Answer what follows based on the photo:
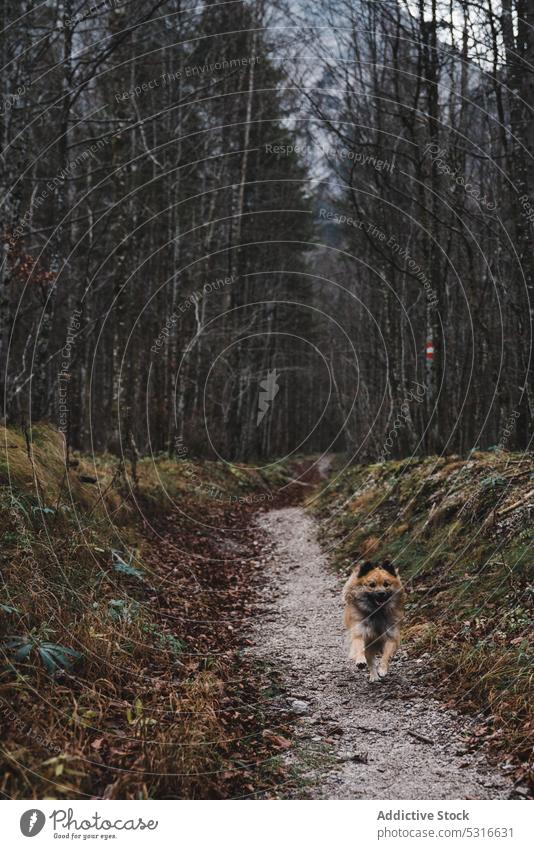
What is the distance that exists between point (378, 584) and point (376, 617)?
31 cm

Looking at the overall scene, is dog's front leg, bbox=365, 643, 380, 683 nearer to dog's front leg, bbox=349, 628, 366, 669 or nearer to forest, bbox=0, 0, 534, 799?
dog's front leg, bbox=349, 628, 366, 669

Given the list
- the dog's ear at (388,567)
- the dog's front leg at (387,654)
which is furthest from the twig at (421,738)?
the dog's ear at (388,567)

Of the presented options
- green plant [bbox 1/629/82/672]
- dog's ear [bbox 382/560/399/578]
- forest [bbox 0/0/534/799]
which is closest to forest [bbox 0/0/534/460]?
forest [bbox 0/0/534/799]

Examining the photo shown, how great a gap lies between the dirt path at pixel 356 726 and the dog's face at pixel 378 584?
694 millimetres

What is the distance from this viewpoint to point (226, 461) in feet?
65.1

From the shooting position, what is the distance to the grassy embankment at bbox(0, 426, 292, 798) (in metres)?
3.48

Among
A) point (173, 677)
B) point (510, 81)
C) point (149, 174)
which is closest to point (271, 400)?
point (149, 174)

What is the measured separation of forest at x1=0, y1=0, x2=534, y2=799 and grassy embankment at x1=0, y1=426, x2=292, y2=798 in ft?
0.08

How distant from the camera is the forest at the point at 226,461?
3.97m

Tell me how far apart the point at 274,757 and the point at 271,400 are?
26.4 metres

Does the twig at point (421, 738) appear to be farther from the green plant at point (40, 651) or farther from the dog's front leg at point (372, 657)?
the green plant at point (40, 651)

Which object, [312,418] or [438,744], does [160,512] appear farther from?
[312,418]

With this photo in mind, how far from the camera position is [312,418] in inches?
1821

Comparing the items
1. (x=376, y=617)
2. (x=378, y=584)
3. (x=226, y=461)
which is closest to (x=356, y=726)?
(x=376, y=617)
